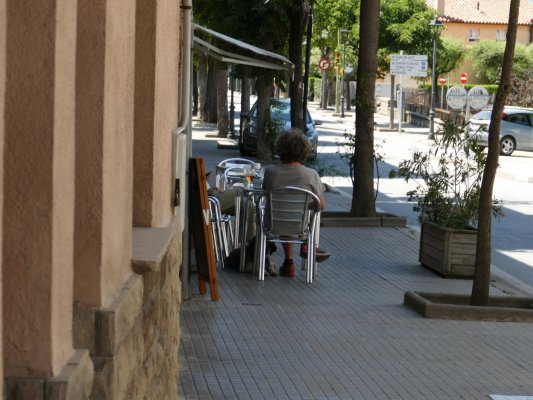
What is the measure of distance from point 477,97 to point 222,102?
9118 mm

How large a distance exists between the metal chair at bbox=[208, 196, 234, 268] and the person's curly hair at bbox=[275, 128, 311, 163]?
89 centimetres

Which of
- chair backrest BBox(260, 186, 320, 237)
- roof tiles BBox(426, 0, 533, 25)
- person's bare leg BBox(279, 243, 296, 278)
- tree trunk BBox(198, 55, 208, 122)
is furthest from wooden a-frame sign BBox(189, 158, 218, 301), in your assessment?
roof tiles BBox(426, 0, 533, 25)

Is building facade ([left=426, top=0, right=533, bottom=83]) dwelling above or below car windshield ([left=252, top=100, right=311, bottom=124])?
above

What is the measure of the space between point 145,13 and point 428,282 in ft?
24.3

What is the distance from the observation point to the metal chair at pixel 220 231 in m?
12.3

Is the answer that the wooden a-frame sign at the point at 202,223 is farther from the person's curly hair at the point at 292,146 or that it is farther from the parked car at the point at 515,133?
the parked car at the point at 515,133

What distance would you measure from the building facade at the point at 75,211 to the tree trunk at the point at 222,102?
31.7 metres

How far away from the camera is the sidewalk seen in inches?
292

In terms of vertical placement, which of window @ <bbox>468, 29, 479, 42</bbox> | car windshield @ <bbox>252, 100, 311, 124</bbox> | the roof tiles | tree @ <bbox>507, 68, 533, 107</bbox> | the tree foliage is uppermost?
the roof tiles

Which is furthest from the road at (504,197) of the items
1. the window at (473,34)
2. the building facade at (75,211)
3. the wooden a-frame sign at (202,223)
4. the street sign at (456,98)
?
the window at (473,34)

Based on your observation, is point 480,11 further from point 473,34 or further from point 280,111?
point 280,111

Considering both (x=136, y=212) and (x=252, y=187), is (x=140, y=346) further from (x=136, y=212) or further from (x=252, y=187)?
(x=252, y=187)

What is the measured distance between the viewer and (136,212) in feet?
18.5

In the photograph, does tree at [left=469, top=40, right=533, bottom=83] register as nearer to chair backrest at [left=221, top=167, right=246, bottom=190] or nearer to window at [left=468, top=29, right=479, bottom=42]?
window at [left=468, top=29, right=479, bottom=42]
